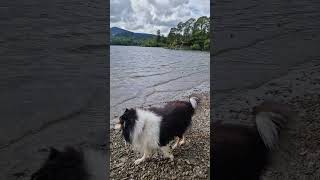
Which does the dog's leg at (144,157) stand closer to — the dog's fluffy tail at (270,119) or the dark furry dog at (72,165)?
the dark furry dog at (72,165)

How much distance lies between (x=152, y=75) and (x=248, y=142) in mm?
393

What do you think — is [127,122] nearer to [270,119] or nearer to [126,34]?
[126,34]

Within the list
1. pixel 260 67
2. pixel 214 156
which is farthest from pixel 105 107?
pixel 260 67

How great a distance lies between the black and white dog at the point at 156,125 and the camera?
129 cm

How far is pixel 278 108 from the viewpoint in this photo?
123 centimetres

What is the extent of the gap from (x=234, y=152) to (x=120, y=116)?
388 mm

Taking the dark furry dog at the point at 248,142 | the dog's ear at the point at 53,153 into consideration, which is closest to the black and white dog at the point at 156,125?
the dark furry dog at the point at 248,142

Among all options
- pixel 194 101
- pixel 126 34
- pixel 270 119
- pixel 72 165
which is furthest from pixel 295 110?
pixel 72 165

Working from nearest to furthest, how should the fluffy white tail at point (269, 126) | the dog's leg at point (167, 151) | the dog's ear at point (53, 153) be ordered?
1. the dog's ear at point (53, 153)
2. the fluffy white tail at point (269, 126)
3. the dog's leg at point (167, 151)

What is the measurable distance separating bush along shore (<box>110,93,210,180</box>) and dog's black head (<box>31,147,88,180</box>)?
5.1 inches

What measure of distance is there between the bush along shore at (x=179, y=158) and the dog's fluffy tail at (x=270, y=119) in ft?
0.56

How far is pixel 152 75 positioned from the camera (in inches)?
53.1

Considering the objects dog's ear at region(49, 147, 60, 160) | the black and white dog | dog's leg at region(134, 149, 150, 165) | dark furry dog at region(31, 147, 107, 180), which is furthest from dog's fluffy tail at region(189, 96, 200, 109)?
dog's ear at region(49, 147, 60, 160)

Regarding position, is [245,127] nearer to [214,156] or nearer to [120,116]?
[214,156]
